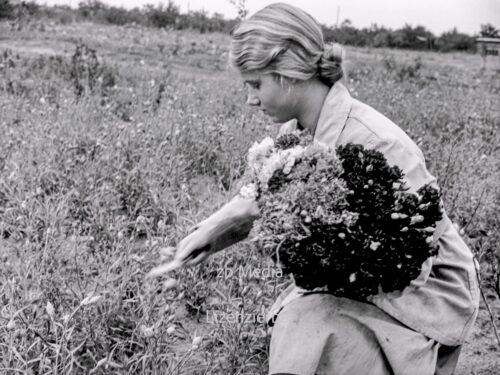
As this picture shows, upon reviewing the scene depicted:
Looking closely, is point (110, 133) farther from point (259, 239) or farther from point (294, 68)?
point (259, 239)

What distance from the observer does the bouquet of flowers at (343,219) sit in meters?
1.50

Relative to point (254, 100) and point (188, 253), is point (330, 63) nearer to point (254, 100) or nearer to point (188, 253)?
point (254, 100)

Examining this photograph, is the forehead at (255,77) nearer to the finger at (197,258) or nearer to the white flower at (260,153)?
the white flower at (260,153)

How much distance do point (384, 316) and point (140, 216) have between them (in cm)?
120

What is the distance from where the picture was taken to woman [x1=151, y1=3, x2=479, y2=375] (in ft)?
5.75

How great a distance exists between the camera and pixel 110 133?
14.0 ft

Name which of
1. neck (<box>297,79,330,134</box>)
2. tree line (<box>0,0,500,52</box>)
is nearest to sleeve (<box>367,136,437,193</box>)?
neck (<box>297,79,330,134</box>)

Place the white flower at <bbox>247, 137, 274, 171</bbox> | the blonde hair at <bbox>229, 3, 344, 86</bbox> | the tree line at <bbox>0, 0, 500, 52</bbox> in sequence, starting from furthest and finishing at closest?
the tree line at <bbox>0, 0, 500, 52</bbox> → the blonde hair at <bbox>229, 3, 344, 86</bbox> → the white flower at <bbox>247, 137, 274, 171</bbox>

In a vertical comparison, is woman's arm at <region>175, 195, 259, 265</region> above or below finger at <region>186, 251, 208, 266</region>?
above

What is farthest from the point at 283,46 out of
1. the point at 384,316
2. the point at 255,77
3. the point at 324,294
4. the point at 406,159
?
the point at 384,316

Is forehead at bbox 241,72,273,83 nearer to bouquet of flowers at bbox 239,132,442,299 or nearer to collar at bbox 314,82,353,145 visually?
collar at bbox 314,82,353,145

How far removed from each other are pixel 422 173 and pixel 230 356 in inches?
42.7

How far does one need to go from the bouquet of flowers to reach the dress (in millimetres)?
193

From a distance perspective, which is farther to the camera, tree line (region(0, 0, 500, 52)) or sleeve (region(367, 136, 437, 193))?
tree line (region(0, 0, 500, 52))
